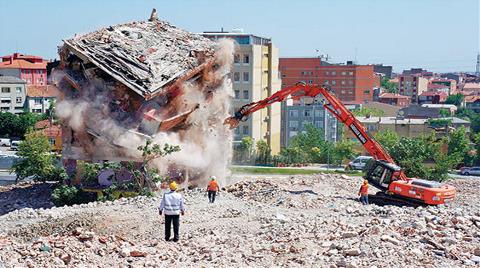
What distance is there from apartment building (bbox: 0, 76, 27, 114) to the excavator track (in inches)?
2564

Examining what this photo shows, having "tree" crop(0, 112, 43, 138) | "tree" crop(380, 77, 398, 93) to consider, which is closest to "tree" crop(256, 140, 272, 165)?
"tree" crop(0, 112, 43, 138)

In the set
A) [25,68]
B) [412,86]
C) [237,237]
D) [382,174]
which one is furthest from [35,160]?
[412,86]

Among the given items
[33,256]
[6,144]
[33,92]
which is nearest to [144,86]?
[33,256]

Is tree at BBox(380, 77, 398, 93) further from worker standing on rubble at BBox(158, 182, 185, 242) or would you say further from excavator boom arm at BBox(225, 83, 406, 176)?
worker standing on rubble at BBox(158, 182, 185, 242)

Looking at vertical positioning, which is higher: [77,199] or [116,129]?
[116,129]

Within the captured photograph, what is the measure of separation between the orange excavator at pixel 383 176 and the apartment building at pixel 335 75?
7152cm

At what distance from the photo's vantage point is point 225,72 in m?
27.1

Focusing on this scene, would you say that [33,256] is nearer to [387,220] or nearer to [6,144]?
[387,220]

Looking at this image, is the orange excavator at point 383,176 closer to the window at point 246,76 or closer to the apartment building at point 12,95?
the window at point 246,76

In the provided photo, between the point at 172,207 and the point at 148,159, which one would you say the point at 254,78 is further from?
the point at 172,207

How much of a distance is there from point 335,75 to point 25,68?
45.7 meters

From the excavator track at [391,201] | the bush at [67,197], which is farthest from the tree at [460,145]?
the bush at [67,197]

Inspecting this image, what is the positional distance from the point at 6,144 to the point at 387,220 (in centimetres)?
5438

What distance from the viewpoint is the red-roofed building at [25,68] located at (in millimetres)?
92375
